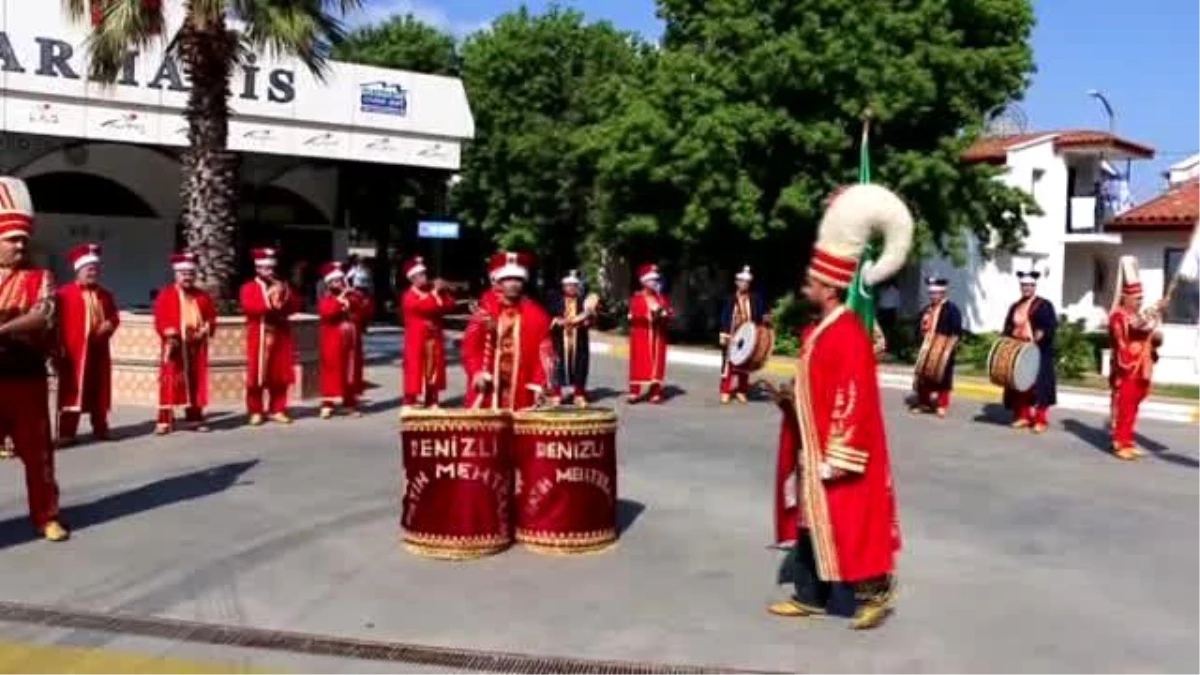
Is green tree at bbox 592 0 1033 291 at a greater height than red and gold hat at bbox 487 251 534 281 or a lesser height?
greater

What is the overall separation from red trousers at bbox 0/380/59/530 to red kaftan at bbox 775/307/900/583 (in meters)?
4.73

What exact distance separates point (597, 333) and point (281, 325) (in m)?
19.3

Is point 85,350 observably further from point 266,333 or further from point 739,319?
point 739,319

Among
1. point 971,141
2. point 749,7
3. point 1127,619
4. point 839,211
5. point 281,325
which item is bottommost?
point 1127,619

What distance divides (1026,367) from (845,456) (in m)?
9.71

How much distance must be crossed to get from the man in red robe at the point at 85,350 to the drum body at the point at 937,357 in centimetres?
953

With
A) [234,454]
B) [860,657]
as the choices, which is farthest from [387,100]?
[860,657]

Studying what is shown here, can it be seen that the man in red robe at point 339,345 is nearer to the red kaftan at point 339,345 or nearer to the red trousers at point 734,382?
the red kaftan at point 339,345

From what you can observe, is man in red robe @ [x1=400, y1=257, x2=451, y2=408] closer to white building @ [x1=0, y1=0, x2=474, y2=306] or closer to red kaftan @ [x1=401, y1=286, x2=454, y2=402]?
red kaftan @ [x1=401, y1=286, x2=454, y2=402]

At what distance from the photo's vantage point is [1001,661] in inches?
257

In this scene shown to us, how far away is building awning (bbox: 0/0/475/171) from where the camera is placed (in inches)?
1045

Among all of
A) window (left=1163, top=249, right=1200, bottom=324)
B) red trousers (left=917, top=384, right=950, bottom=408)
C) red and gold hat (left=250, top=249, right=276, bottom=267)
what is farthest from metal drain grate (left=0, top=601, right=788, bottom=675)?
window (left=1163, top=249, right=1200, bottom=324)

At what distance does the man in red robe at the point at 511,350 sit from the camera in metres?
10.7

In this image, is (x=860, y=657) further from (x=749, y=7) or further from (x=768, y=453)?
(x=749, y=7)
